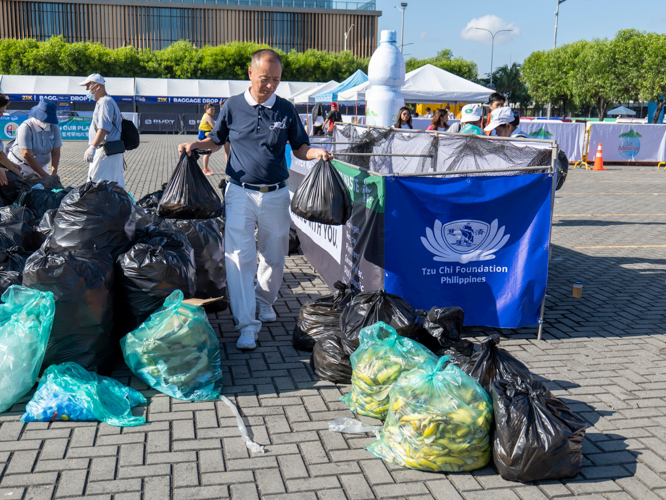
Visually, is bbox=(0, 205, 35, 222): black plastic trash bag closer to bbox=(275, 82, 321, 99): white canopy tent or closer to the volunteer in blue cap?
the volunteer in blue cap

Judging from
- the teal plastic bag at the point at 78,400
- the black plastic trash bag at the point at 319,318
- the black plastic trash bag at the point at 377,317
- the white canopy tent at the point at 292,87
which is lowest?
the teal plastic bag at the point at 78,400

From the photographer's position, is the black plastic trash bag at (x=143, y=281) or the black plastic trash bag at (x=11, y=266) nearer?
the black plastic trash bag at (x=143, y=281)

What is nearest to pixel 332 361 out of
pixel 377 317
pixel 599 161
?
pixel 377 317

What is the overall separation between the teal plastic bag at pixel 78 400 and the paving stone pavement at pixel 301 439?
0.20 feet

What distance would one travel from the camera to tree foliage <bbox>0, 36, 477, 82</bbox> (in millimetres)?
54094

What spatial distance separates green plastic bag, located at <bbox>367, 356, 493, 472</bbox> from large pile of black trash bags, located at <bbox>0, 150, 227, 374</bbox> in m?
1.80

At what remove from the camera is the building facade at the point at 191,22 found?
7594 cm

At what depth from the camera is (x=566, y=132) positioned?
1986cm

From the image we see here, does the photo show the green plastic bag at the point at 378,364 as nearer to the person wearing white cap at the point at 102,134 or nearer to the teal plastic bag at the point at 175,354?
the teal plastic bag at the point at 175,354

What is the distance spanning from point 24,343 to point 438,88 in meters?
16.1

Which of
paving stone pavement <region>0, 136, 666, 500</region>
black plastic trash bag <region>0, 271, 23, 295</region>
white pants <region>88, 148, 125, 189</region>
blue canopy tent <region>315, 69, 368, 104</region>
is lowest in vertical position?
paving stone pavement <region>0, 136, 666, 500</region>

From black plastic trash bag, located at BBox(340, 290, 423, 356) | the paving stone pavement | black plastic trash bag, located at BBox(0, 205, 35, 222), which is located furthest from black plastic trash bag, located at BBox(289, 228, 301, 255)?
black plastic trash bag, located at BBox(340, 290, 423, 356)

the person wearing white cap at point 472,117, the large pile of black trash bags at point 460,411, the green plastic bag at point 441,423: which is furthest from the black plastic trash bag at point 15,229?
the person wearing white cap at point 472,117

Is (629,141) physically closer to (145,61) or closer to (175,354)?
(175,354)
